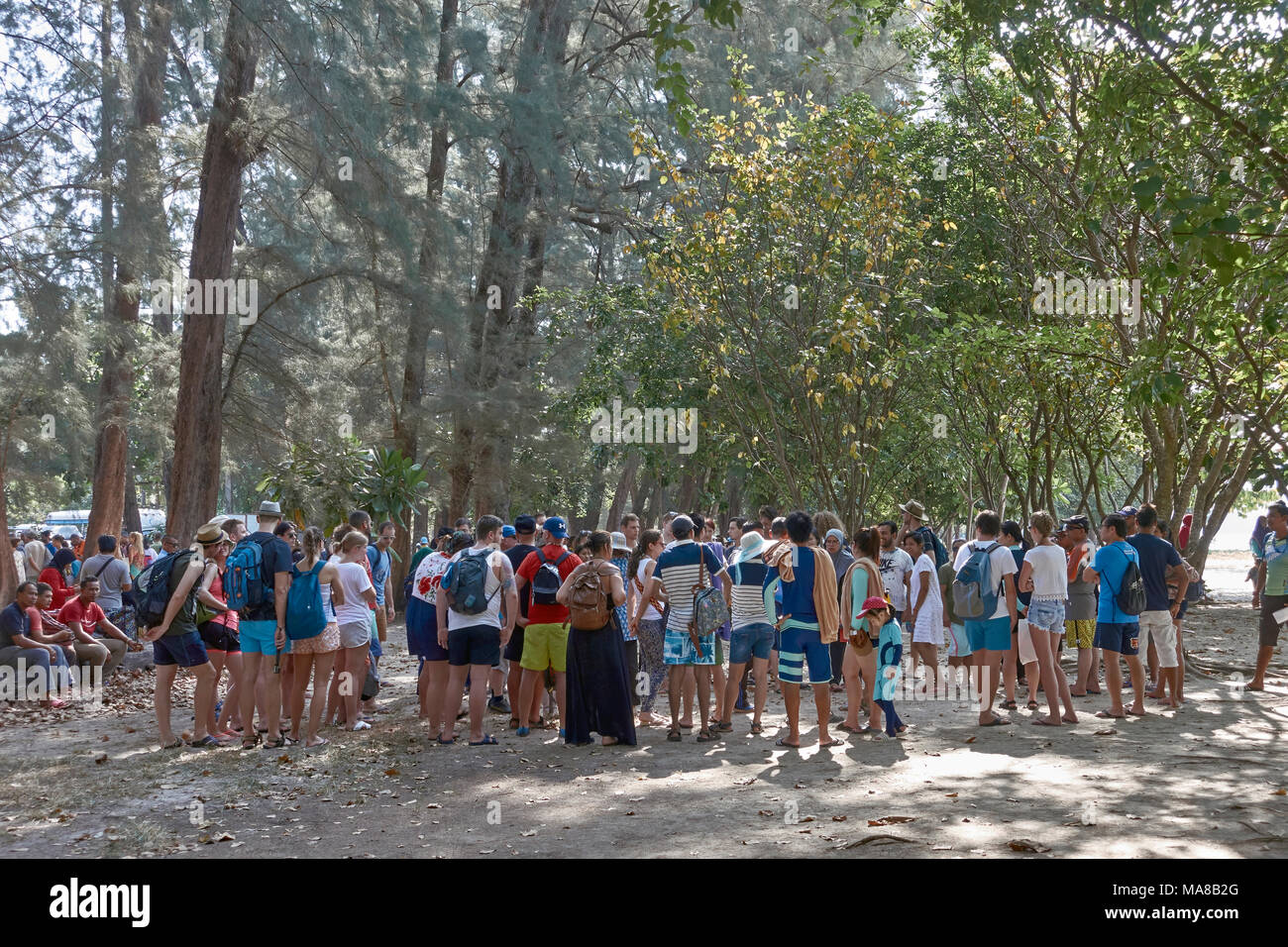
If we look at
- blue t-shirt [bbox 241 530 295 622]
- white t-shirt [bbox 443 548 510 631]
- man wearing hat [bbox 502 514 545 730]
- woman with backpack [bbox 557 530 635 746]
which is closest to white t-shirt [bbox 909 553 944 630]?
woman with backpack [bbox 557 530 635 746]

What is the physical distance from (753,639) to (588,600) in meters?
1.41

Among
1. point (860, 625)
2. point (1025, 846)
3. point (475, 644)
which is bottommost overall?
point (1025, 846)

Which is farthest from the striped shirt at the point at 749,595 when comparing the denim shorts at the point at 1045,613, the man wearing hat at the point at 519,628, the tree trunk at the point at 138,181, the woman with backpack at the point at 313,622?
the tree trunk at the point at 138,181

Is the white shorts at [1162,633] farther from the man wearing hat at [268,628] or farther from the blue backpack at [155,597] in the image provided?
the blue backpack at [155,597]

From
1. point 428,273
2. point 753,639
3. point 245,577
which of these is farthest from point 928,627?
point 428,273

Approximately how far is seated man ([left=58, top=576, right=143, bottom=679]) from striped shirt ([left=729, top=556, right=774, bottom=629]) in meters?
8.17

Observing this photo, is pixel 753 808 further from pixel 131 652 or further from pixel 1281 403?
pixel 131 652

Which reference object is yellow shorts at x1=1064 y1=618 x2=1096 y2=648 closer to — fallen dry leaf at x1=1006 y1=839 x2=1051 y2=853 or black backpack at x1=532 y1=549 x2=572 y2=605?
black backpack at x1=532 y1=549 x2=572 y2=605

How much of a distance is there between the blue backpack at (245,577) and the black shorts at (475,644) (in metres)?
1.54

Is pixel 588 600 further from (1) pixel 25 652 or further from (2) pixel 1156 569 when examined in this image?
(1) pixel 25 652

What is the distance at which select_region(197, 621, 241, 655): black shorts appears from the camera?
9.27 meters

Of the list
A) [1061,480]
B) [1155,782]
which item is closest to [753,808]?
[1155,782]

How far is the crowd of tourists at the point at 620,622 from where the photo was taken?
9.07 meters

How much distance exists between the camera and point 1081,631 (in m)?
11.5
